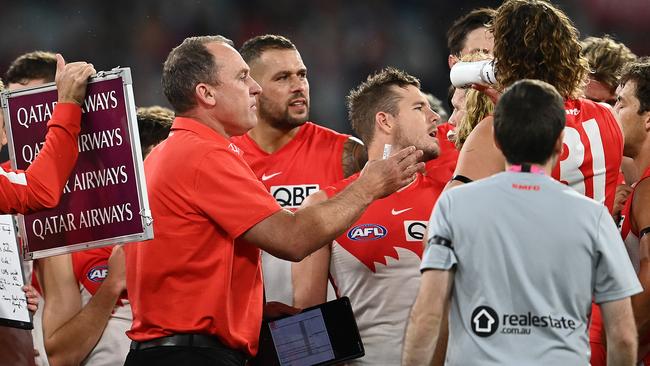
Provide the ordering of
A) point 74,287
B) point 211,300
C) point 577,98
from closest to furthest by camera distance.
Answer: point 211,300 → point 577,98 → point 74,287

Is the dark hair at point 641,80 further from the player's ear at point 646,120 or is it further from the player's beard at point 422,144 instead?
the player's beard at point 422,144

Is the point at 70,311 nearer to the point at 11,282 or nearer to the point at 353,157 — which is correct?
the point at 11,282

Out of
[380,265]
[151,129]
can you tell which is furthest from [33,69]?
[380,265]

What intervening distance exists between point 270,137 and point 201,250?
2013mm

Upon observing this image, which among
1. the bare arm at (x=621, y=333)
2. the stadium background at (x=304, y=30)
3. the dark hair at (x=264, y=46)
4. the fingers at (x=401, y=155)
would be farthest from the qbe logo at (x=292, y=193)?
the stadium background at (x=304, y=30)

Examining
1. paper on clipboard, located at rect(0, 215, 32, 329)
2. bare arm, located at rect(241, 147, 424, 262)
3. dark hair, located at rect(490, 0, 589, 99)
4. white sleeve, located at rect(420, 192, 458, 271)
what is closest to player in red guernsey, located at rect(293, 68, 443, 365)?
bare arm, located at rect(241, 147, 424, 262)

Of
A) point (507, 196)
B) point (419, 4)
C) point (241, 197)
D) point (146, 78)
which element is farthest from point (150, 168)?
point (419, 4)

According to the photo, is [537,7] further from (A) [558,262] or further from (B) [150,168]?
(B) [150,168]

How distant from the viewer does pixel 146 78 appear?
9.84 m

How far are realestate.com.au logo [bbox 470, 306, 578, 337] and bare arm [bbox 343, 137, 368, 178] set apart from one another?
2.46 m

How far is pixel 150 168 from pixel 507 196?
5.01ft

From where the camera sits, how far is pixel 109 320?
4.67m

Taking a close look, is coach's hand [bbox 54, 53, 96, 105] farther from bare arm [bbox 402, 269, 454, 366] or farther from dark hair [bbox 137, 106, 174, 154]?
dark hair [bbox 137, 106, 174, 154]

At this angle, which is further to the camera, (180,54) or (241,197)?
(180,54)
